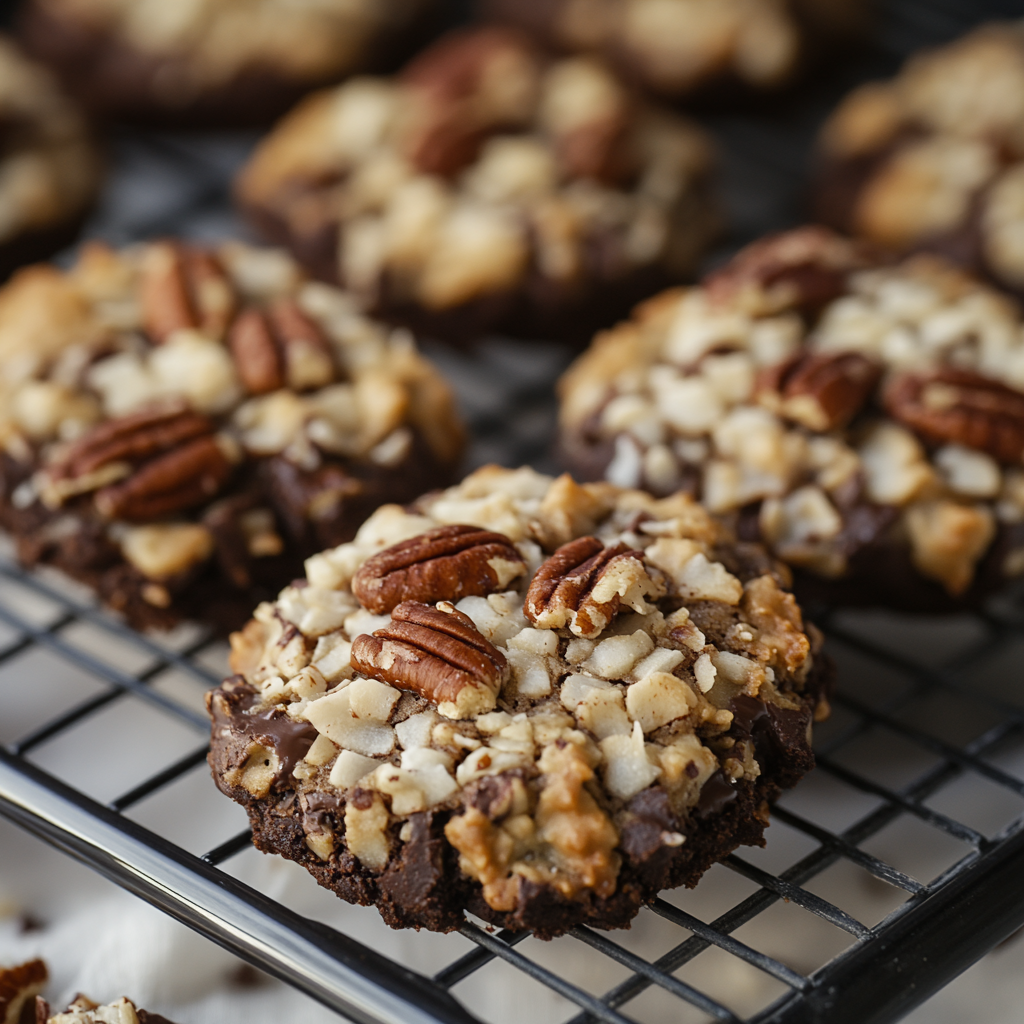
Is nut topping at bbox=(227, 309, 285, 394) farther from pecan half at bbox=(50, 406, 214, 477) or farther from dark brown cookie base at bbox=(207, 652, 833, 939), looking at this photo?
dark brown cookie base at bbox=(207, 652, 833, 939)

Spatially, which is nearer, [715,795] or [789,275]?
[715,795]

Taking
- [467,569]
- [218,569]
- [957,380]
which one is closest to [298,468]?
[218,569]

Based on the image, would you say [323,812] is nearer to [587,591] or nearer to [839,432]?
[587,591]

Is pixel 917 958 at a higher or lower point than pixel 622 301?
lower

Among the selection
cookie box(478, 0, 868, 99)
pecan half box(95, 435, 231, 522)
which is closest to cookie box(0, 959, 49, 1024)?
pecan half box(95, 435, 231, 522)

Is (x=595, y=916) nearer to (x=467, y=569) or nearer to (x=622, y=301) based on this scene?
(x=467, y=569)

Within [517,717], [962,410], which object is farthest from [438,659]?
[962,410]
